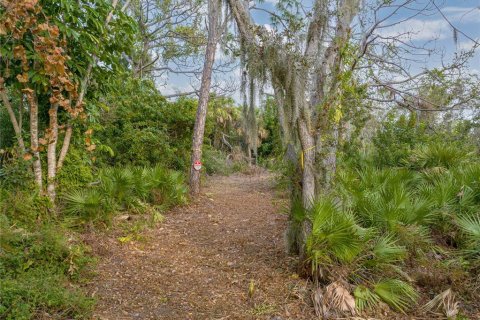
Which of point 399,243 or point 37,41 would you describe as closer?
point 37,41

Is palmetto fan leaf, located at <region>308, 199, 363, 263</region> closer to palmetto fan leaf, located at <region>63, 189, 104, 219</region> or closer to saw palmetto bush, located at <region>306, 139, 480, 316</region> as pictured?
saw palmetto bush, located at <region>306, 139, 480, 316</region>

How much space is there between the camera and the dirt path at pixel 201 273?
4328mm

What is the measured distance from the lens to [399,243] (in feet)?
18.3

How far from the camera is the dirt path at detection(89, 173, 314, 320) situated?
4328 mm

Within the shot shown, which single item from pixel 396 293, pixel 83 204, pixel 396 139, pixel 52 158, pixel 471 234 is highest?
pixel 396 139

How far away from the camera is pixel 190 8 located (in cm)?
1575

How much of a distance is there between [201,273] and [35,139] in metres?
3.26

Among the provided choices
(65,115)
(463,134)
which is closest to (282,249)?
(65,115)

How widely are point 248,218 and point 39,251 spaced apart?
427cm

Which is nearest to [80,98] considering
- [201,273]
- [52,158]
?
[52,158]

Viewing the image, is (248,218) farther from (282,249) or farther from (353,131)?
(353,131)

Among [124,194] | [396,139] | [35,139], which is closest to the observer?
[35,139]

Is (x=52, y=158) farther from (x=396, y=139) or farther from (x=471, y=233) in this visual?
(x=396, y=139)

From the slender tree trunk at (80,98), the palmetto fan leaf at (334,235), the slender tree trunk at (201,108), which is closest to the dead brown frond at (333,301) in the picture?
the palmetto fan leaf at (334,235)
